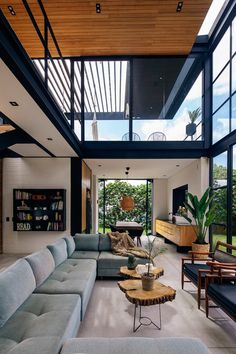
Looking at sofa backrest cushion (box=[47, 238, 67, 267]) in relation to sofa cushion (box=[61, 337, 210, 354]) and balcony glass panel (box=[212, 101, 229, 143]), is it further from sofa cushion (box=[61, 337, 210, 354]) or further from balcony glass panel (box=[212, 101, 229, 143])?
balcony glass panel (box=[212, 101, 229, 143])

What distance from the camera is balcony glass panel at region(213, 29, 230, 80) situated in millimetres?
5756

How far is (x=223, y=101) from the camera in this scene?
5.91 meters

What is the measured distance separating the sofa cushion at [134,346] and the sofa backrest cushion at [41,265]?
1.24 meters

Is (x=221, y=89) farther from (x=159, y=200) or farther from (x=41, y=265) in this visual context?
(x=159, y=200)

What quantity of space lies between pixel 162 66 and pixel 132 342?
23.3 feet

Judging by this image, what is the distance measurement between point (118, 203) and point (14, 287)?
1058 centimetres

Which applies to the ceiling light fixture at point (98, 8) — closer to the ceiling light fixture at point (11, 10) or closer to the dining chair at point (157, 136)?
the ceiling light fixture at point (11, 10)

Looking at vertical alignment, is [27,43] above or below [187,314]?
above

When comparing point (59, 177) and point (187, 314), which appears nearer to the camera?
point (187, 314)

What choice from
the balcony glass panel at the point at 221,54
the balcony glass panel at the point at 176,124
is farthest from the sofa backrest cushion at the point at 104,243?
the balcony glass panel at the point at 221,54

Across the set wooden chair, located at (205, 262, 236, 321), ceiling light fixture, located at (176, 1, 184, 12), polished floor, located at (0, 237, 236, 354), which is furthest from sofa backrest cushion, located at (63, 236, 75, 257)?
ceiling light fixture, located at (176, 1, 184, 12)

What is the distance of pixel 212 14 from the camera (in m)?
6.05

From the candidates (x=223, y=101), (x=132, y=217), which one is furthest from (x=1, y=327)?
(x=132, y=217)

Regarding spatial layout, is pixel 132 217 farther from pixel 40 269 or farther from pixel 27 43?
pixel 40 269
